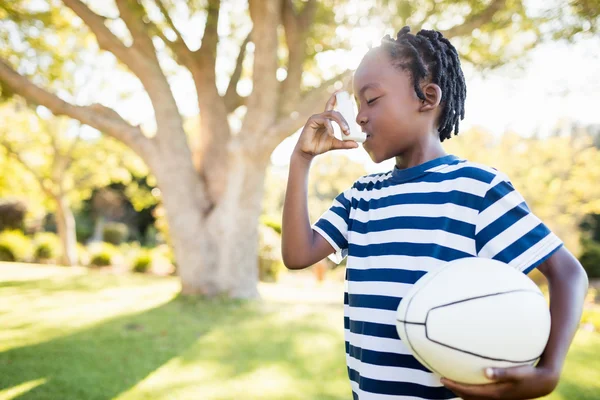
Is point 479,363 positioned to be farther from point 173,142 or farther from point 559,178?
point 559,178

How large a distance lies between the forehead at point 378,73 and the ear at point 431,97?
0.08 meters

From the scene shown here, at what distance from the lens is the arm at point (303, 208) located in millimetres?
1568

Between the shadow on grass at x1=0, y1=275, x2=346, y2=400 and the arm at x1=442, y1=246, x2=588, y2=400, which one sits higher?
the arm at x1=442, y1=246, x2=588, y2=400

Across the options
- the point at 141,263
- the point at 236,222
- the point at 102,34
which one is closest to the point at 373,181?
the point at 236,222

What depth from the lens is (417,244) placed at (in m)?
1.31

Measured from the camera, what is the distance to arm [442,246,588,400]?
1.06m

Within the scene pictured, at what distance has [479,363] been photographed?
3.55ft

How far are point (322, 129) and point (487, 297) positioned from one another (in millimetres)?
794

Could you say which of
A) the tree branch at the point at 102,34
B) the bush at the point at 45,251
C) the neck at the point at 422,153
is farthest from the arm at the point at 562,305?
the bush at the point at 45,251

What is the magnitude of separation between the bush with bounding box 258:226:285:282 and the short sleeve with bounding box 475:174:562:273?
10.4 meters

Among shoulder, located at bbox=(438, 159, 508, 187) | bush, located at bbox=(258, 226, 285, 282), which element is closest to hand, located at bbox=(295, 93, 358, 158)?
shoulder, located at bbox=(438, 159, 508, 187)

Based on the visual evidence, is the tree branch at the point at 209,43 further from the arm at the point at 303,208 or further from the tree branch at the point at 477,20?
the arm at the point at 303,208

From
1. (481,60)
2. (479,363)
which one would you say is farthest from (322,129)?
(481,60)

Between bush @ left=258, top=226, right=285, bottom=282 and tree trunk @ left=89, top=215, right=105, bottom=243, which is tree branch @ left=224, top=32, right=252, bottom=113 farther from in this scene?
tree trunk @ left=89, top=215, right=105, bottom=243
